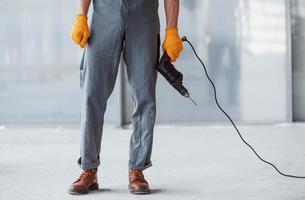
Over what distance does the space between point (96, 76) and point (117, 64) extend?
10cm

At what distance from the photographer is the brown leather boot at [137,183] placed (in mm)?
2311

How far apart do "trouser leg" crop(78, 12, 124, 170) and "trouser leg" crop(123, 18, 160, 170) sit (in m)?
0.06

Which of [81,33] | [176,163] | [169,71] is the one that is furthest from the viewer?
[176,163]

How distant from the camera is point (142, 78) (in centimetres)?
231

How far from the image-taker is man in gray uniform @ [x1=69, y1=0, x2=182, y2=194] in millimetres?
2258

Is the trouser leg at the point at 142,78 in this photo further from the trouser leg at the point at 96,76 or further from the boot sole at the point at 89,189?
the boot sole at the point at 89,189

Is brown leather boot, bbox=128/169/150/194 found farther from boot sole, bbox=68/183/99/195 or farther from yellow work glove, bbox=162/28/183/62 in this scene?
yellow work glove, bbox=162/28/183/62

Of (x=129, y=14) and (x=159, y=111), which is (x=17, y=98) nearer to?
(x=159, y=111)

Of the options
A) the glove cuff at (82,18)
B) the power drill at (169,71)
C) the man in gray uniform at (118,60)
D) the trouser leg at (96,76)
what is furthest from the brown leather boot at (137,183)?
the glove cuff at (82,18)

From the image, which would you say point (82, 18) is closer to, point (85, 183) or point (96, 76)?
point (96, 76)

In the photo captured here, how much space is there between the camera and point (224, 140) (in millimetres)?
3850

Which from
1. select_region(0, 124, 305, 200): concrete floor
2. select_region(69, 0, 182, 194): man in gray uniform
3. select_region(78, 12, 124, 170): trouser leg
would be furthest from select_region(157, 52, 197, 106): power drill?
select_region(0, 124, 305, 200): concrete floor

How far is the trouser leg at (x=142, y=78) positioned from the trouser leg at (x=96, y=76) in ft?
0.19

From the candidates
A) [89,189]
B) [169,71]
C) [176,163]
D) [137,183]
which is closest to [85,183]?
[89,189]
